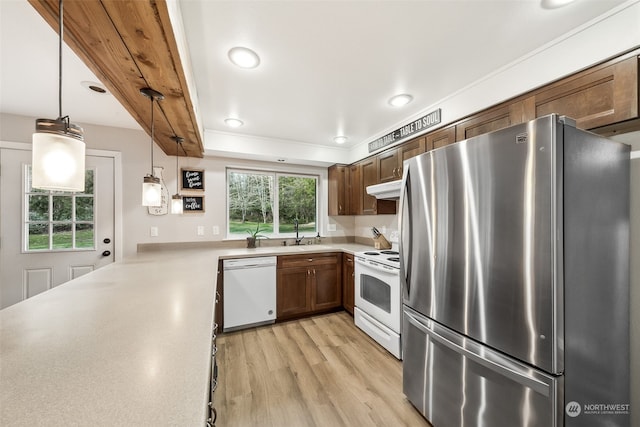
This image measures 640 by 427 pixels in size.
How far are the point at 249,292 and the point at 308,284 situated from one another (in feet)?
2.35

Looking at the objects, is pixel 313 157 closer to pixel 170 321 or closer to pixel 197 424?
pixel 170 321

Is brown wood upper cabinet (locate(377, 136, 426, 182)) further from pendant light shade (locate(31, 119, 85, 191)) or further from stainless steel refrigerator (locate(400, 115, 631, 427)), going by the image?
pendant light shade (locate(31, 119, 85, 191))

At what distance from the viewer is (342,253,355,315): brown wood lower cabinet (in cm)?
296

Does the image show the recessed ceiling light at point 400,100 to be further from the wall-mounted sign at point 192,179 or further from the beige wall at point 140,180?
the wall-mounted sign at point 192,179

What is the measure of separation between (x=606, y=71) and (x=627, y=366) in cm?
148

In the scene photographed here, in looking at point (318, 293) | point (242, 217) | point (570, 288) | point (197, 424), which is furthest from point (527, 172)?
point (242, 217)

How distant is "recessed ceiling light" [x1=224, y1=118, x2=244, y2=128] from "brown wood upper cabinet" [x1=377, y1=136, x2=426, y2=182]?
5.45 ft

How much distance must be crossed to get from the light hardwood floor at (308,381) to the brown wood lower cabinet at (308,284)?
294mm

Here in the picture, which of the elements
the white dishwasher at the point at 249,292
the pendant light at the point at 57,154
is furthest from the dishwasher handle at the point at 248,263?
the pendant light at the point at 57,154

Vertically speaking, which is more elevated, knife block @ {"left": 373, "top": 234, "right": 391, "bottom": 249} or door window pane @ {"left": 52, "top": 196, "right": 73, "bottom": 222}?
door window pane @ {"left": 52, "top": 196, "right": 73, "bottom": 222}

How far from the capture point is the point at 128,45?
1.06 meters

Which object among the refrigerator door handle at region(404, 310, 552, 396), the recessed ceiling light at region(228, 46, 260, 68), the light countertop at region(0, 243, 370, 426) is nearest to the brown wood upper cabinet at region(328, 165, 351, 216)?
the recessed ceiling light at region(228, 46, 260, 68)

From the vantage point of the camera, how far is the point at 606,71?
47.2 inches

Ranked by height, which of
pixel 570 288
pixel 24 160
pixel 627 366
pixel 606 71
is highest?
pixel 606 71
